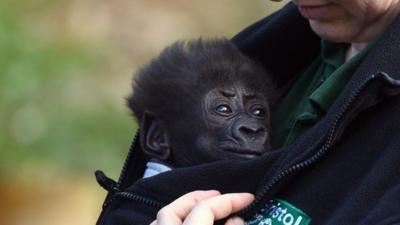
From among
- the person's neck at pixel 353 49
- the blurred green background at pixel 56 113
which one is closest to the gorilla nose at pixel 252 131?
the person's neck at pixel 353 49

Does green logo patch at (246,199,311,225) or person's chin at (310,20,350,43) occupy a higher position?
person's chin at (310,20,350,43)

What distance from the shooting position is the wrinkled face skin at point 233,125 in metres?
2.32

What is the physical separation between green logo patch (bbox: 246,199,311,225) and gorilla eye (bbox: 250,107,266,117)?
0.50 m

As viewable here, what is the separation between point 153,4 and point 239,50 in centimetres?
438

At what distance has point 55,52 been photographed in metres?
5.49

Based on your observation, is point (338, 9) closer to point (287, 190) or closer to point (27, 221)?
point (287, 190)

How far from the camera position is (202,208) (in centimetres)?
191

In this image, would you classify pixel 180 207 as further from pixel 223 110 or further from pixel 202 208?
pixel 223 110

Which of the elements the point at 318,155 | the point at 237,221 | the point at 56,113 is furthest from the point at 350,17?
the point at 56,113

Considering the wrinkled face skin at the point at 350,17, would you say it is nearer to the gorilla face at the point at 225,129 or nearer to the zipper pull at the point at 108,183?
the gorilla face at the point at 225,129

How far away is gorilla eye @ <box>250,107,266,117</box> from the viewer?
2.41m

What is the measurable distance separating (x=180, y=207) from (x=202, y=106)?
46cm

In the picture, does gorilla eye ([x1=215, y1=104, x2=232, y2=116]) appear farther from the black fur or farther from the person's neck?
the person's neck

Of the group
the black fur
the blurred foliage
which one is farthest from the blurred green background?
the black fur
